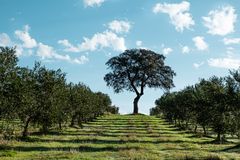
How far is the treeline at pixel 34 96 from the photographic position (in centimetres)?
3706

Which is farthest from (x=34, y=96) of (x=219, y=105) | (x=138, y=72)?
(x=138, y=72)

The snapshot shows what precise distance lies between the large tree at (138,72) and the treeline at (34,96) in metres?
50.3

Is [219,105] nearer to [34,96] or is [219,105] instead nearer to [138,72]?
[34,96]

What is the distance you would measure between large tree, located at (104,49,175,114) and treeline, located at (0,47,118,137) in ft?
165

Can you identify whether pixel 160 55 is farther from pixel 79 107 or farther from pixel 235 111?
pixel 235 111

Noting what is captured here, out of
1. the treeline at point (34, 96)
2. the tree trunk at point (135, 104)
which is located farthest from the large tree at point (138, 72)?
the treeline at point (34, 96)

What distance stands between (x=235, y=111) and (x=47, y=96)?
73.8 ft

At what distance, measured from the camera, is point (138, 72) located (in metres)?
136

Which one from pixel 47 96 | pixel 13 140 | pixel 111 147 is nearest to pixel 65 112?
pixel 47 96

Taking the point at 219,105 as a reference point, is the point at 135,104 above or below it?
above

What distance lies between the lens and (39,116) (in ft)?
168

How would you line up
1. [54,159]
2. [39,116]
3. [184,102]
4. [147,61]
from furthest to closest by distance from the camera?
[147,61] < [184,102] < [39,116] < [54,159]

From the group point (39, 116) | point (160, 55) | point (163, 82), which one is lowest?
point (39, 116)

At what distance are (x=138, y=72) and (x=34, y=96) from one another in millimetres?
89544
